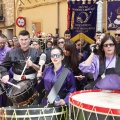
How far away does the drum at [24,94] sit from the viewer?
4043mm

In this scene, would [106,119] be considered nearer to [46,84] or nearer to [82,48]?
[46,84]

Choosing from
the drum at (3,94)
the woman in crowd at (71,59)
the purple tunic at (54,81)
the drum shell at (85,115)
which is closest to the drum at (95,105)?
the drum shell at (85,115)

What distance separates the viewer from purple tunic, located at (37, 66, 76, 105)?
3.90 meters

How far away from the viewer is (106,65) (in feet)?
12.5

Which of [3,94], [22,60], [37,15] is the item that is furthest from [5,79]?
[37,15]

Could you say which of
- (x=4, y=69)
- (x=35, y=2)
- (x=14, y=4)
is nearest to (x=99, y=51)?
(x=4, y=69)

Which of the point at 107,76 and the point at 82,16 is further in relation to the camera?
the point at 82,16

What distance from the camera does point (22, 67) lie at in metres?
4.77

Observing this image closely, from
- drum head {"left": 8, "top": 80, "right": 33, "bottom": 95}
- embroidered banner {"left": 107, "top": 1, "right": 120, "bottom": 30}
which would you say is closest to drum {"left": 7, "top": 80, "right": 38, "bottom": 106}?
drum head {"left": 8, "top": 80, "right": 33, "bottom": 95}

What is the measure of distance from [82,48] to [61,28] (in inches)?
279

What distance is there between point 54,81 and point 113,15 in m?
4.98

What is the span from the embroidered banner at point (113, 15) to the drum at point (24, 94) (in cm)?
472

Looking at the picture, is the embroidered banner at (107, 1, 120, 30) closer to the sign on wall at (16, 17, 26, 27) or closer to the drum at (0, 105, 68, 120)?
the drum at (0, 105, 68, 120)

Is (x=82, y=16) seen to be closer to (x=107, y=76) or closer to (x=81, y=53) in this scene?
(x=81, y=53)
